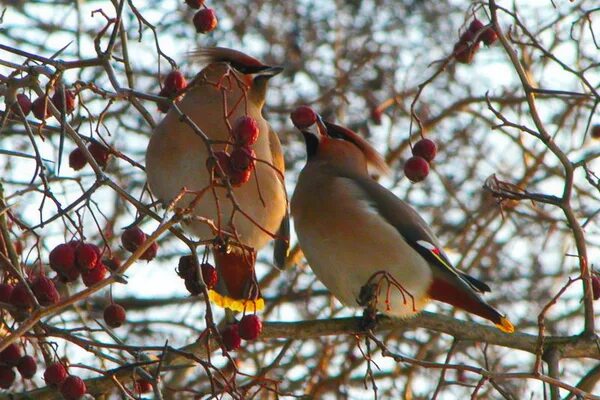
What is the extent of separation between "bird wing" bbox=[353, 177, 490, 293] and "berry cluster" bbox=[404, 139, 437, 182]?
788mm

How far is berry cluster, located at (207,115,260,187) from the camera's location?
7.64 feet

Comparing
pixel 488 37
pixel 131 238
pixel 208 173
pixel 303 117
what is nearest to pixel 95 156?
pixel 131 238

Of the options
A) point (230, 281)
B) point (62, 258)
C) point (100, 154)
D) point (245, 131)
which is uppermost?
point (230, 281)

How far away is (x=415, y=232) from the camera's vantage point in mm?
4113

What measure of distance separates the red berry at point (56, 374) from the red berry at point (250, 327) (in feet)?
1.45

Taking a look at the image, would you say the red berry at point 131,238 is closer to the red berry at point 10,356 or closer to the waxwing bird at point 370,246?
the red berry at point 10,356

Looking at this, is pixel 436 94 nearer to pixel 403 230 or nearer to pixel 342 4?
pixel 342 4

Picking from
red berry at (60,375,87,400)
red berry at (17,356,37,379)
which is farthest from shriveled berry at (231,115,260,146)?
red berry at (17,356,37,379)

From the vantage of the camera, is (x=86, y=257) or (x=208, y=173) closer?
(x=86, y=257)

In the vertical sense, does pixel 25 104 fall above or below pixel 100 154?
above

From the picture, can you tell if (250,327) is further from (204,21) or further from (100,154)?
(204,21)

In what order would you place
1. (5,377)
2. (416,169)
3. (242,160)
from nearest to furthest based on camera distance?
(242,160) < (5,377) < (416,169)

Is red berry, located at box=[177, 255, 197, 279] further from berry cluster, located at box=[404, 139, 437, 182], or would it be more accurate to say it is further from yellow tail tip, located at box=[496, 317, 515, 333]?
yellow tail tip, located at box=[496, 317, 515, 333]

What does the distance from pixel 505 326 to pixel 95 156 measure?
4.94 ft
